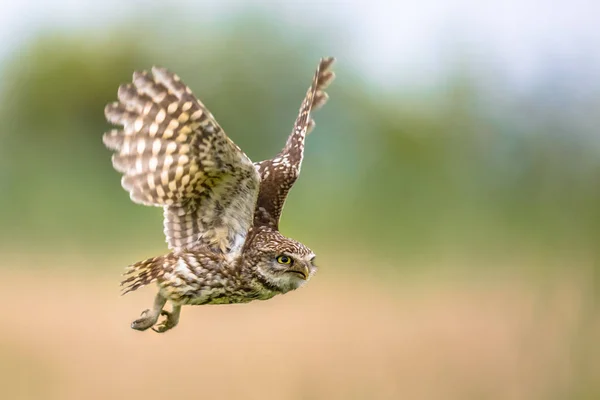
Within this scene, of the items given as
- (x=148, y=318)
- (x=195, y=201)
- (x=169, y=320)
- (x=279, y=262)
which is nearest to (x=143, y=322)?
(x=148, y=318)

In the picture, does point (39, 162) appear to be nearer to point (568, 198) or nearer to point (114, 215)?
point (114, 215)

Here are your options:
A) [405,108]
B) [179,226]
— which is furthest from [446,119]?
[179,226]

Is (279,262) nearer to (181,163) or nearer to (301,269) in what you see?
(301,269)

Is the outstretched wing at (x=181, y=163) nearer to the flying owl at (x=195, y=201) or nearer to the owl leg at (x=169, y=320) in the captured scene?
the flying owl at (x=195, y=201)

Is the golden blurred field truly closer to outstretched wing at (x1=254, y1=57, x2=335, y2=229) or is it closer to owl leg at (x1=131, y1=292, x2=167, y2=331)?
outstretched wing at (x1=254, y1=57, x2=335, y2=229)

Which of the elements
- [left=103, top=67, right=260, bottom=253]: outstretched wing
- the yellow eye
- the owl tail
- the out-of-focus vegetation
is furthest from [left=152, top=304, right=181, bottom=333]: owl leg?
the out-of-focus vegetation
